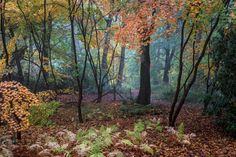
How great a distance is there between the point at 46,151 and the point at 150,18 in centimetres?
747

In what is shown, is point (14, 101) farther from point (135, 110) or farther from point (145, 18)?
point (135, 110)

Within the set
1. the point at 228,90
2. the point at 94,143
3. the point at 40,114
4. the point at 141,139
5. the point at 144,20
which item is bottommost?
the point at 40,114

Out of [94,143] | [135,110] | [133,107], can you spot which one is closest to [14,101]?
[94,143]

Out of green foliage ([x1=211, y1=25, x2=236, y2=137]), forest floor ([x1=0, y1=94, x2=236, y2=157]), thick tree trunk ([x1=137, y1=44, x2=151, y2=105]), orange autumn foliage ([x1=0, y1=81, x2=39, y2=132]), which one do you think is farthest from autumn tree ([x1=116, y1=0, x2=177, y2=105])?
orange autumn foliage ([x1=0, y1=81, x2=39, y2=132])

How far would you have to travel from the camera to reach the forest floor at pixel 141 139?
800cm

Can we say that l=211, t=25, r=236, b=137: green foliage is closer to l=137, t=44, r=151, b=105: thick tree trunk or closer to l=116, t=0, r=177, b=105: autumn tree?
l=116, t=0, r=177, b=105: autumn tree

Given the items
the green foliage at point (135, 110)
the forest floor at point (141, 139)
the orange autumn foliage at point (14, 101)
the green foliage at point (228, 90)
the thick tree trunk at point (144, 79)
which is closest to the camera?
the orange autumn foliage at point (14, 101)

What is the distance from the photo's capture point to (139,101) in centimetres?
1628

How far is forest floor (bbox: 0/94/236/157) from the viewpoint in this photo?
800 centimetres

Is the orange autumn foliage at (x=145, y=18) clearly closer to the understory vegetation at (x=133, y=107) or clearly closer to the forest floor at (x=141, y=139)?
the understory vegetation at (x=133, y=107)

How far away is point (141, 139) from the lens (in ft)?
29.1

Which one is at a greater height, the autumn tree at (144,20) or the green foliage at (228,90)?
the autumn tree at (144,20)

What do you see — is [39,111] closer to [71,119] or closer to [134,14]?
[71,119]

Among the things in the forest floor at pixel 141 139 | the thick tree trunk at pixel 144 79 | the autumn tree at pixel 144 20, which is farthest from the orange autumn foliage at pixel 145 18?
the forest floor at pixel 141 139
